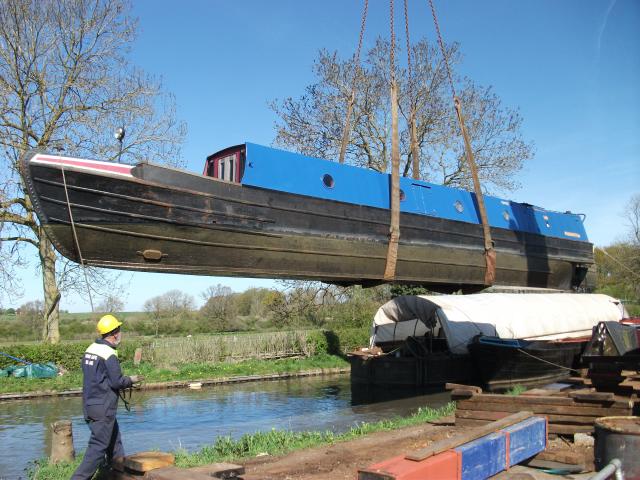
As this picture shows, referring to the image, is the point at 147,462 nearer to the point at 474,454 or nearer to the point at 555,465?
the point at 474,454

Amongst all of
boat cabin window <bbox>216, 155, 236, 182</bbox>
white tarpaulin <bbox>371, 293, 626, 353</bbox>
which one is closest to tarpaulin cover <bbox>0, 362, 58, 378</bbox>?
white tarpaulin <bbox>371, 293, 626, 353</bbox>

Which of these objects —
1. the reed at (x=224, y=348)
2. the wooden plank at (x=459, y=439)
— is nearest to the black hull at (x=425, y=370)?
the reed at (x=224, y=348)

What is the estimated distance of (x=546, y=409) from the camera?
7.95 meters

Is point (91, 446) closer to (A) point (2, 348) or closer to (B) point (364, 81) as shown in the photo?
(A) point (2, 348)

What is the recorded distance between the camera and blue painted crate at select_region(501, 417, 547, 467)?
6.05 m

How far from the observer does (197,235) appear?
6.75 metres

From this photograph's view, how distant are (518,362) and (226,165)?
12.6 metres

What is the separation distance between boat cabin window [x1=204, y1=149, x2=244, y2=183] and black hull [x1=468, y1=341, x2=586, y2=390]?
38.7 feet

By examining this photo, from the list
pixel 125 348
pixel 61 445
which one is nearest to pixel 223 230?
pixel 61 445

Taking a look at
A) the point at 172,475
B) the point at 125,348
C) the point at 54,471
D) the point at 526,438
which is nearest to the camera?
the point at 172,475

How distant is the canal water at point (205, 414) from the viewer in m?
11.8

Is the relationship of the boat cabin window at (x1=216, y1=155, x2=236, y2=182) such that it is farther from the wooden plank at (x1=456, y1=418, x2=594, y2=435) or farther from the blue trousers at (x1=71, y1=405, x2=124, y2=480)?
the wooden plank at (x1=456, y1=418, x2=594, y2=435)

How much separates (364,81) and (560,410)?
2051 cm

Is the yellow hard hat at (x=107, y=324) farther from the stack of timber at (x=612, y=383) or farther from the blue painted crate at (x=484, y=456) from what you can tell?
the stack of timber at (x=612, y=383)
